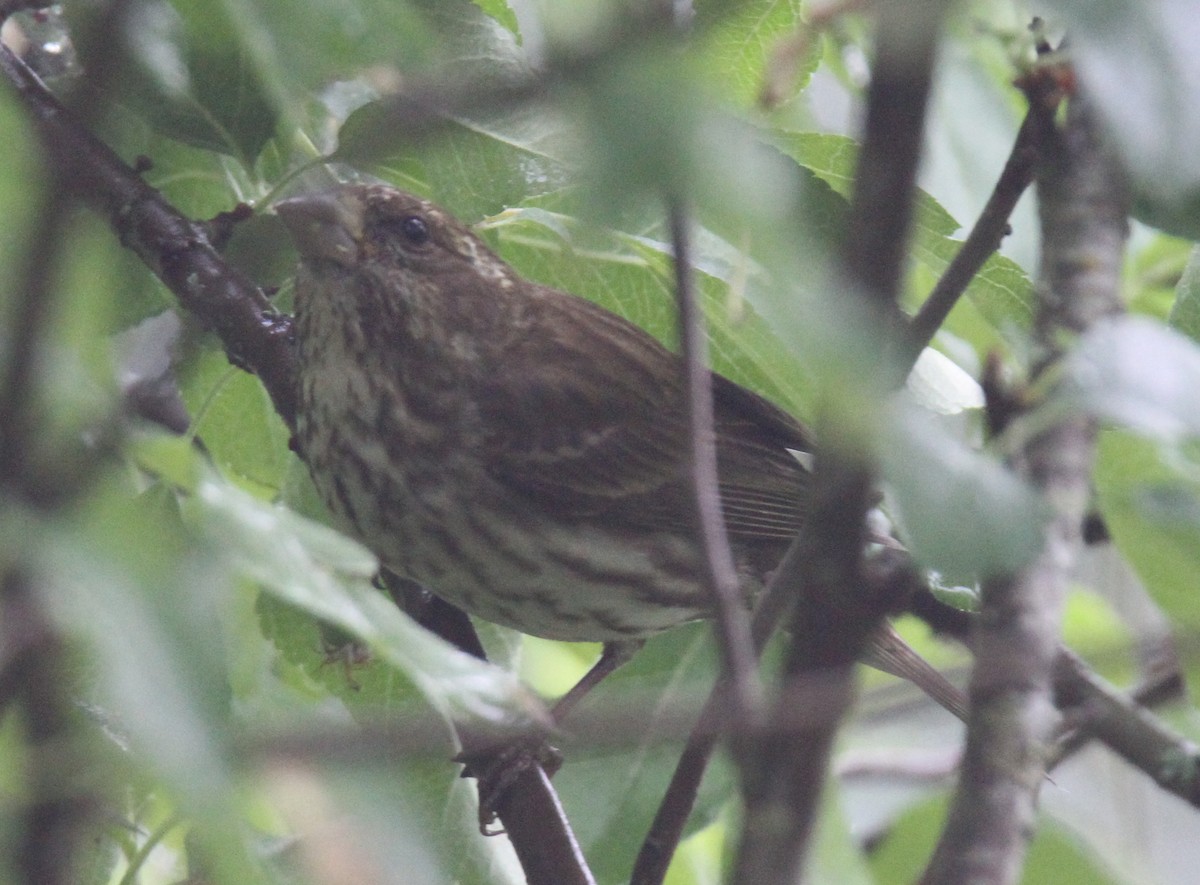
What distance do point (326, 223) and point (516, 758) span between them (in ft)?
3.20

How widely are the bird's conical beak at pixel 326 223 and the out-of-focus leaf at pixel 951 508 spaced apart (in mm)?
1819

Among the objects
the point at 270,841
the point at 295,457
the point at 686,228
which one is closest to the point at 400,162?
the point at 295,457

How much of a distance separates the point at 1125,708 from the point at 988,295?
3.20 feet

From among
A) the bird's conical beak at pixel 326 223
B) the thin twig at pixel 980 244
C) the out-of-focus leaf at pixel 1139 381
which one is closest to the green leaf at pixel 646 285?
the bird's conical beak at pixel 326 223

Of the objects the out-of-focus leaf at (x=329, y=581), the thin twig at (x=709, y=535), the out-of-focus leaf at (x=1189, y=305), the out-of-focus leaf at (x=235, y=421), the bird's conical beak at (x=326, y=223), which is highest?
the bird's conical beak at (x=326, y=223)

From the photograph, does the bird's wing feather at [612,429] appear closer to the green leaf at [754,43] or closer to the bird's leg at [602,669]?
the bird's leg at [602,669]

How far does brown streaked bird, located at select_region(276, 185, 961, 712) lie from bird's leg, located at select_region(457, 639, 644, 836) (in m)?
0.02

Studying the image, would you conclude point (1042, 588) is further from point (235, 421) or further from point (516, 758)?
point (235, 421)

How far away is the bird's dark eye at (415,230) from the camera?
3.24 meters

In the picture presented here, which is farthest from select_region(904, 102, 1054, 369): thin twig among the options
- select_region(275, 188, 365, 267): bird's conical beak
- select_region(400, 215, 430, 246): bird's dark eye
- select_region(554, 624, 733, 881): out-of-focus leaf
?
select_region(400, 215, 430, 246): bird's dark eye

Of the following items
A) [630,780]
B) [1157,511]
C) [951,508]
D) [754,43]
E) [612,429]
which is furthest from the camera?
[612,429]

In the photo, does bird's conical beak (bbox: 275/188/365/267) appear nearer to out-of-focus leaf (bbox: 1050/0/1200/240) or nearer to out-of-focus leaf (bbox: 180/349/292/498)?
out-of-focus leaf (bbox: 180/349/292/498)

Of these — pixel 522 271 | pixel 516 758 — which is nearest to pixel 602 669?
pixel 516 758

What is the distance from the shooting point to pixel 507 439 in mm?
3283
